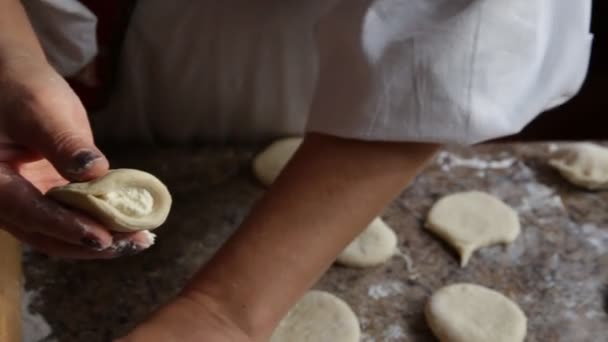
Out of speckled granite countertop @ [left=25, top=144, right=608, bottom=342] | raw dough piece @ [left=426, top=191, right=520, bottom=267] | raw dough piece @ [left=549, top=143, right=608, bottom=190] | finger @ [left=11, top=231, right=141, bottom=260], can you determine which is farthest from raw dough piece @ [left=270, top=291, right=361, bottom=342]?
raw dough piece @ [left=549, top=143, right=608, bottom=190]

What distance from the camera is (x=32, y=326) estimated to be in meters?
0.79

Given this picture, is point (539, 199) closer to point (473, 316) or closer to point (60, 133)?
point (473, 316)

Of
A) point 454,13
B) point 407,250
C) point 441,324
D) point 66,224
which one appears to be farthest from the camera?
point 407,250

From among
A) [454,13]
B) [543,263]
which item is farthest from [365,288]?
[454,13]

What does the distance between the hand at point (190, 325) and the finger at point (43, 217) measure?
6.5 inches

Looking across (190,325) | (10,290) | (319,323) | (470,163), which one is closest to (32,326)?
(10,290)

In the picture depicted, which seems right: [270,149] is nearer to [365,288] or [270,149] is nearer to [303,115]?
[303,115]

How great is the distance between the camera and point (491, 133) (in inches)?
28.3

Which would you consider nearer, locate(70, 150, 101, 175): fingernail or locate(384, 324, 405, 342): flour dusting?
locate(70, 150, 101, 175): fingernail

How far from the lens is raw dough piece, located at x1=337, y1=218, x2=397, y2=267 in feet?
2.88

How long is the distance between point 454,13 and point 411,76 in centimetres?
7

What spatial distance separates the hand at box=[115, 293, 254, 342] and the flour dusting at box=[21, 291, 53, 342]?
142 mm

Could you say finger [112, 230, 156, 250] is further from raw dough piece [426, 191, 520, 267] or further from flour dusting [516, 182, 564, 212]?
flour dusting [516, 182, 564, 212]

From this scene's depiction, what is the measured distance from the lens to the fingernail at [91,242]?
0.53 meters
